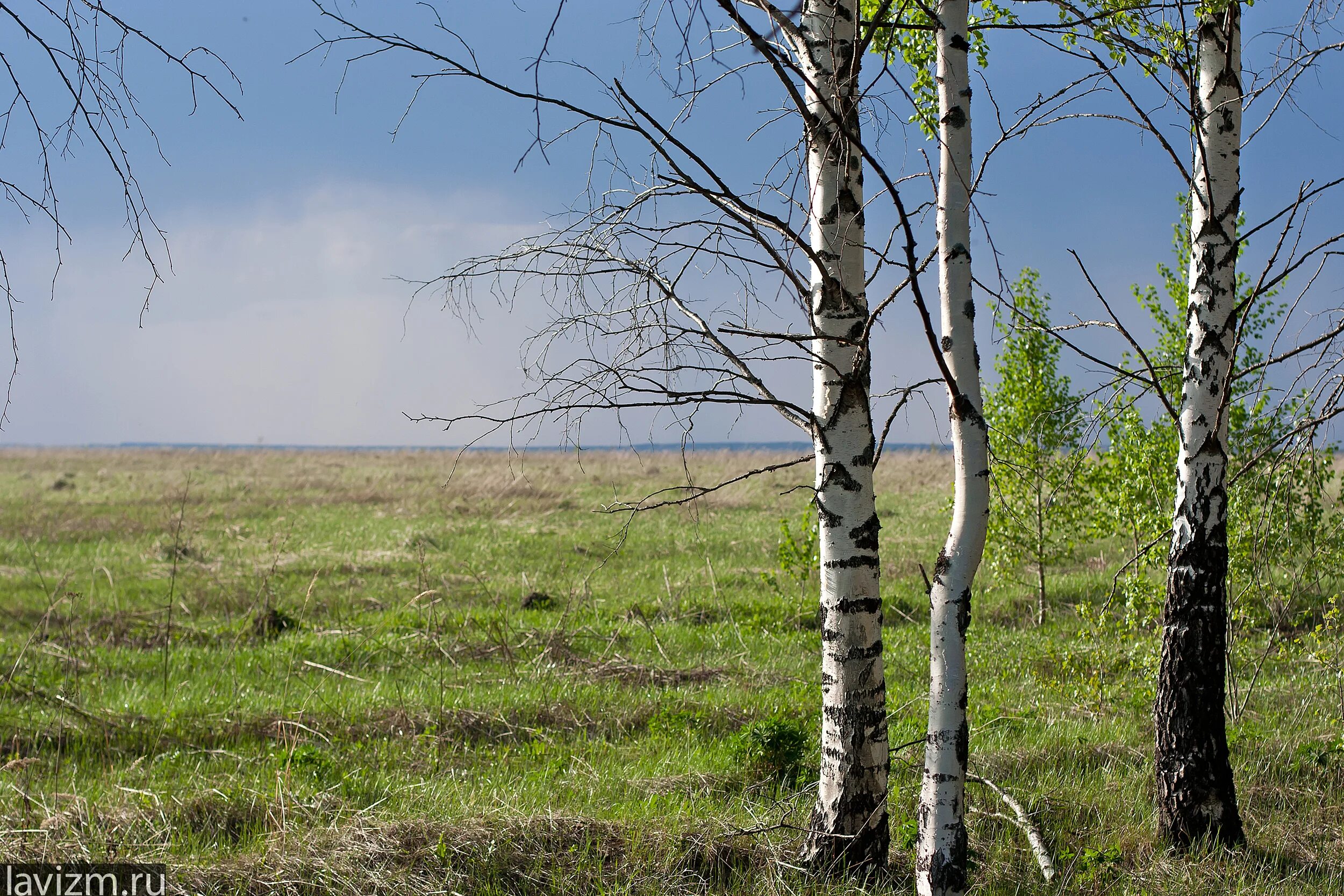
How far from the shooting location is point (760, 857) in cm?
437

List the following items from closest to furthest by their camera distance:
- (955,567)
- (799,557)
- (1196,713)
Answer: (955,567) < (1196,713) < (799,557)

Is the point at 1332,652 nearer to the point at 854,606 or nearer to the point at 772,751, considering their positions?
the point at 772,751

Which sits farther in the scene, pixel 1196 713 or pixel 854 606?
pixel 1196 713

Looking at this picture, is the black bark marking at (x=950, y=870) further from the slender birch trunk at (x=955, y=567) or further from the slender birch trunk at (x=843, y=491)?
the slender birch trunk at (x=843, y=491)

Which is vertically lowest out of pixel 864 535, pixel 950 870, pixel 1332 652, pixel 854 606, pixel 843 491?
pixel 1332 652

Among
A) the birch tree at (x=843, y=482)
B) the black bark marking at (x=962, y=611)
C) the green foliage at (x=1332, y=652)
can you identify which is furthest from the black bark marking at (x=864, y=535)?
the green foliage at (x=1332, y=652)

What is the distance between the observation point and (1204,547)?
4797 millimetres

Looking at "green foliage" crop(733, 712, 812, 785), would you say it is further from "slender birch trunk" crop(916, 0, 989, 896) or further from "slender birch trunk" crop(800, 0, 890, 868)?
"slender birch trunk" crop(916, 0, 989, 896)

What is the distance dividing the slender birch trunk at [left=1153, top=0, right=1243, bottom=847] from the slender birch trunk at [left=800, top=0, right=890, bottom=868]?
197 cm

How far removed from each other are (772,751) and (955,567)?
2.75m

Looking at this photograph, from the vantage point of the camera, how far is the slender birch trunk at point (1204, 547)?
4.75 meters

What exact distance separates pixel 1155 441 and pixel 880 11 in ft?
22.2

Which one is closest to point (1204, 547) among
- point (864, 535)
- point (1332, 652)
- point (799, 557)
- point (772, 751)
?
point (864, 535)

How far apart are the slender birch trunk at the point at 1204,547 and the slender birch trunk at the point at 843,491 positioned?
77.7 inches
